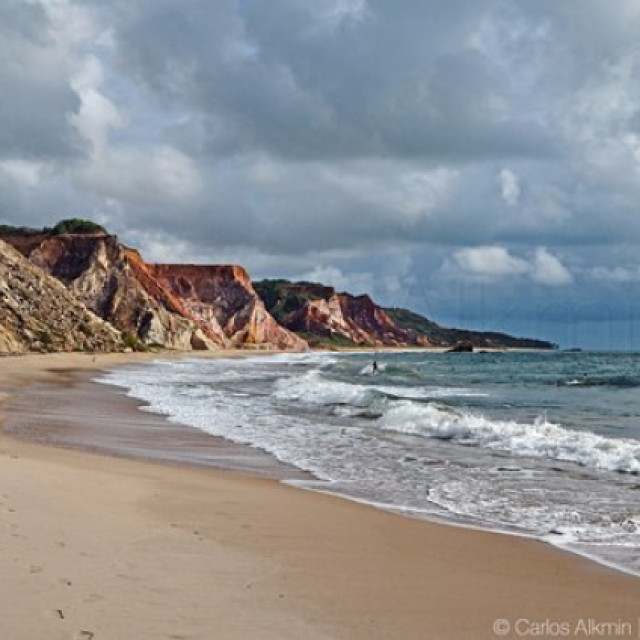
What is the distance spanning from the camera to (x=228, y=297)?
424ft

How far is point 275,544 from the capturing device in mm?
7133

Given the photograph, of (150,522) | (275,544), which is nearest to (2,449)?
(150,522)

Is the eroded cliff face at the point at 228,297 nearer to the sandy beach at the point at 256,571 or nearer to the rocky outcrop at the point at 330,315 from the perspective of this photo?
the rocky outcrop at the point at 330,315

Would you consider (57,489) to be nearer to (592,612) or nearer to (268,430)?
(592,612)

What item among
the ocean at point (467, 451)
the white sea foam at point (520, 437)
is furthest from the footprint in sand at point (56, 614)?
the white sea foam at point (520, 437)

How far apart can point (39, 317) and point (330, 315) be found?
11095 centimetres

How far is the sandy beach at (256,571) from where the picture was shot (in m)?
4.70

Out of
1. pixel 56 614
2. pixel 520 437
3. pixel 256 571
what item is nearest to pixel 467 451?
pixel 520 437

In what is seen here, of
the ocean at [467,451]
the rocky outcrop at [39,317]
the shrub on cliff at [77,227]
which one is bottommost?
the ocean at [467,451]

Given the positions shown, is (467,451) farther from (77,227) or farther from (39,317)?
(77,227)

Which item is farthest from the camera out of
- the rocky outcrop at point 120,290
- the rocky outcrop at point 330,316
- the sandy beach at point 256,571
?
the rocky outcrop at point 330,316

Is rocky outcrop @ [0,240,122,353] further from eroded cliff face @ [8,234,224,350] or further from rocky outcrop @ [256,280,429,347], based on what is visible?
rocky outcrop @ [256,280,429,347]

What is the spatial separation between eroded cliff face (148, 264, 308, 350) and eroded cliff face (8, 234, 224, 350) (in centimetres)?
2482

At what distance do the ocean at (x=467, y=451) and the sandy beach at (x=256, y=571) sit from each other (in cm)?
101
